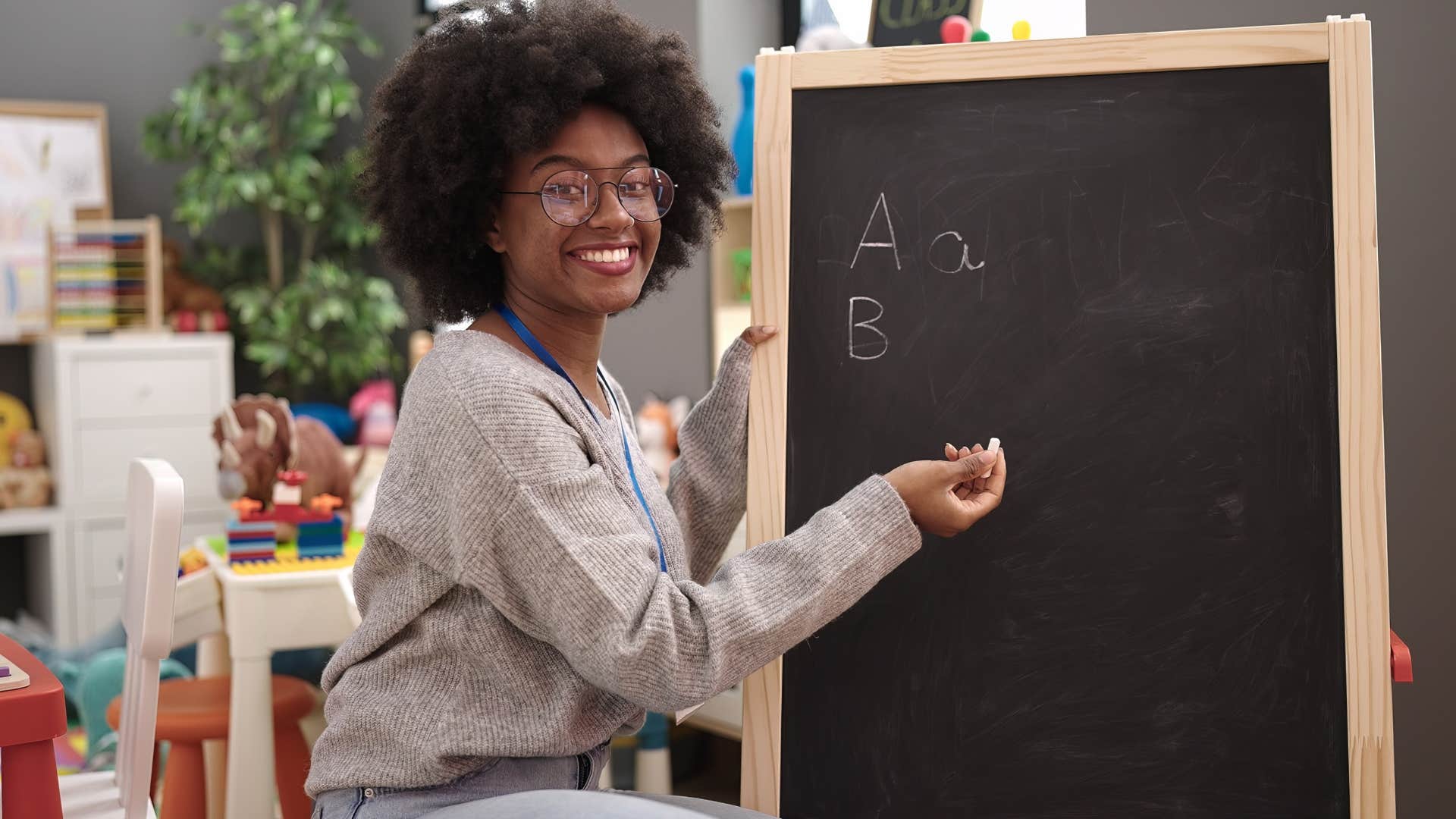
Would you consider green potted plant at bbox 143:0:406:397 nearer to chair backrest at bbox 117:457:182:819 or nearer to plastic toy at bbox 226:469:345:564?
plastic toy at bbox 226:469:345:564

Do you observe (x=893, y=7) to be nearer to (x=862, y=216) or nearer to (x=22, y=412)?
(x=862, y=216)

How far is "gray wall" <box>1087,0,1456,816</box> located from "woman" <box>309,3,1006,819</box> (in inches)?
38.6

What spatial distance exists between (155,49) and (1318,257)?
15.4 ft

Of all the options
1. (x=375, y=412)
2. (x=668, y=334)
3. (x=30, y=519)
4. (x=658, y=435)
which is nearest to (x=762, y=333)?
(x=658, y=435)

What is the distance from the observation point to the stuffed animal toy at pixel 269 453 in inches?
106

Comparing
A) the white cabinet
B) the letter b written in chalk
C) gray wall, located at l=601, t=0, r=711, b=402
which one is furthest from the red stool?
the white cabinet

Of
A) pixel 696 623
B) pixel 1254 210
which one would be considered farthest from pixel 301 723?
pixel 1254 210

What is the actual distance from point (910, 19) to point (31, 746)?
1937 mm

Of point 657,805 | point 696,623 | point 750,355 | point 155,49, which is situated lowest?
point 657,805

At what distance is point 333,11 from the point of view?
4.76 meters

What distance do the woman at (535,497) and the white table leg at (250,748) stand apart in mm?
1013

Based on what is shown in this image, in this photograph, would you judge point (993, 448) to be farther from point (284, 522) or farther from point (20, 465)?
point (20, 465)

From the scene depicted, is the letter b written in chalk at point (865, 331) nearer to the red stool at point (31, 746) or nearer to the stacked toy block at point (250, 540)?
the red stool at point (31, 746)

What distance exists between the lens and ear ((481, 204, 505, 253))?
1.53 meters
